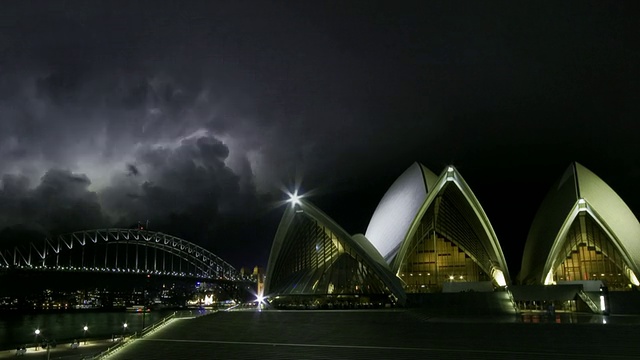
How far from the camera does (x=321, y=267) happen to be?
28.3 metres

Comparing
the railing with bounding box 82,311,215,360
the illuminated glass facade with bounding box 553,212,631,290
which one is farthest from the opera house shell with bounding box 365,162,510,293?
the railing with bounding box 82,311,215,360

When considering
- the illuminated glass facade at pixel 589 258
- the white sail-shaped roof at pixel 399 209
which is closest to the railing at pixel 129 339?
the white sail-shaped roof at pixel 399 209

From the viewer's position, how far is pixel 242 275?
10156 cm

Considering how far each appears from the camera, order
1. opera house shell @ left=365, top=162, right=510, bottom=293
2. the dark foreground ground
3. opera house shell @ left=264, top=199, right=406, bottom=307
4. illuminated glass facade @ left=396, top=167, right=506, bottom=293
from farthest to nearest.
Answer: illuminated glass facade @ left=396, top=167, right=506, bottom=293 < opera house shell @ left=365, top=162, right=510, bottom=293 < opera house shell @ left=264, top=199, right=406, bottom=307 < the dark foreground ground

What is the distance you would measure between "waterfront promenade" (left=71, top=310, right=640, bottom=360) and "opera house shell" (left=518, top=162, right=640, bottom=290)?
14777mm

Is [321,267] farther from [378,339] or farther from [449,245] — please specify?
[449,245]

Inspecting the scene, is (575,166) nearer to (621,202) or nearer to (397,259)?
(621,202)

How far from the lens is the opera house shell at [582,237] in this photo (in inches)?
1227

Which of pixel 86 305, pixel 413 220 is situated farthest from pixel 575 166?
pixel 86 305

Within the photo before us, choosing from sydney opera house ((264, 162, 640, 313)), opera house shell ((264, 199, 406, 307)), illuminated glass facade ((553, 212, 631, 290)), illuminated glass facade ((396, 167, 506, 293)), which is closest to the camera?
opera house shell ((264, 199, 406, 307))

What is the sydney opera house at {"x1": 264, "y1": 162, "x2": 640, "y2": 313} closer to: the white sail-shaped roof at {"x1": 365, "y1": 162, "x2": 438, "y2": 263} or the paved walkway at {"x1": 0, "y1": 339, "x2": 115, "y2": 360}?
the white sail-shaped roof at {"x1": 365, "y1": 162, "x2": 438, "y2": 263}

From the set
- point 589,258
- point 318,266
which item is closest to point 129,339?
point 318,266

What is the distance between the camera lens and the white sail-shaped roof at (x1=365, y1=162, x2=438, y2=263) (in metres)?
32.1

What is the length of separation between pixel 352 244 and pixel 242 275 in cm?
7805
